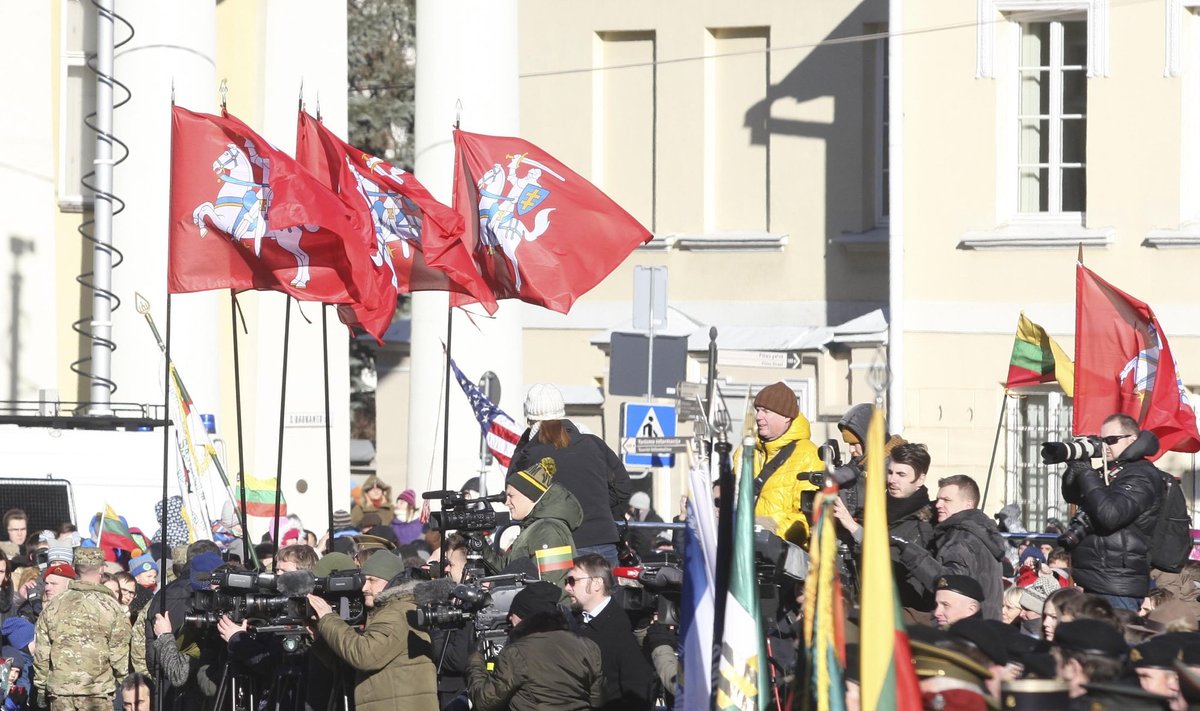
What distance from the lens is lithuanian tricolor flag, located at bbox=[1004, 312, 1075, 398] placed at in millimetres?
18922

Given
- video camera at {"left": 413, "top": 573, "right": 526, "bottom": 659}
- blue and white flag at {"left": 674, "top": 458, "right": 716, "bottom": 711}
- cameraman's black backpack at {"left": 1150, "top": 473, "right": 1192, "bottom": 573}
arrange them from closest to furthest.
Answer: blue and white flag at {"left": 674, "top": 458, "right": 716, "bottom": 711} < video camera at {"left": 413, "top": 573, "right": 526, "bottom": 659} < cameraman's black backpack at {"left": 1150, "top": 473, "right": 1192, "bottom": 573}

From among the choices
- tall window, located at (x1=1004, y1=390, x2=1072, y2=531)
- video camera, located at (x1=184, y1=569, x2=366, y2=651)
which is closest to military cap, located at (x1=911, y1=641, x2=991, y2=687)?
video camera, located at (x1=184, y1=569, x2=366, y2=651)

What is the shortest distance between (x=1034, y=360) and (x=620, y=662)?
9.62 meters

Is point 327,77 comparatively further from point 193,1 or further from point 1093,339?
point 1093,339

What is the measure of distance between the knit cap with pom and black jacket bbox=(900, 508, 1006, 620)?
7.58ft

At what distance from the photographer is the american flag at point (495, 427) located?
17922mm

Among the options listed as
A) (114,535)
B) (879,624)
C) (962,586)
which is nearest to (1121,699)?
(879,624)

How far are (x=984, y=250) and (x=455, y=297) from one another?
11.0 metres

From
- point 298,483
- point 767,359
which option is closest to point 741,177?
point 298,483

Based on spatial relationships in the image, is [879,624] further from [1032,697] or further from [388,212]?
[388,212]

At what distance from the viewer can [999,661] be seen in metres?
7.51

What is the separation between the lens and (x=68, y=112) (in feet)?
86.4

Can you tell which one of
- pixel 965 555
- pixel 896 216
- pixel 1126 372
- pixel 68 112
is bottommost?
pixel 965 555

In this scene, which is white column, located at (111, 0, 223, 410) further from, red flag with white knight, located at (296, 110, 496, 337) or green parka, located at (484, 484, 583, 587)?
green parka, located at (484, 484, 583, 587)
